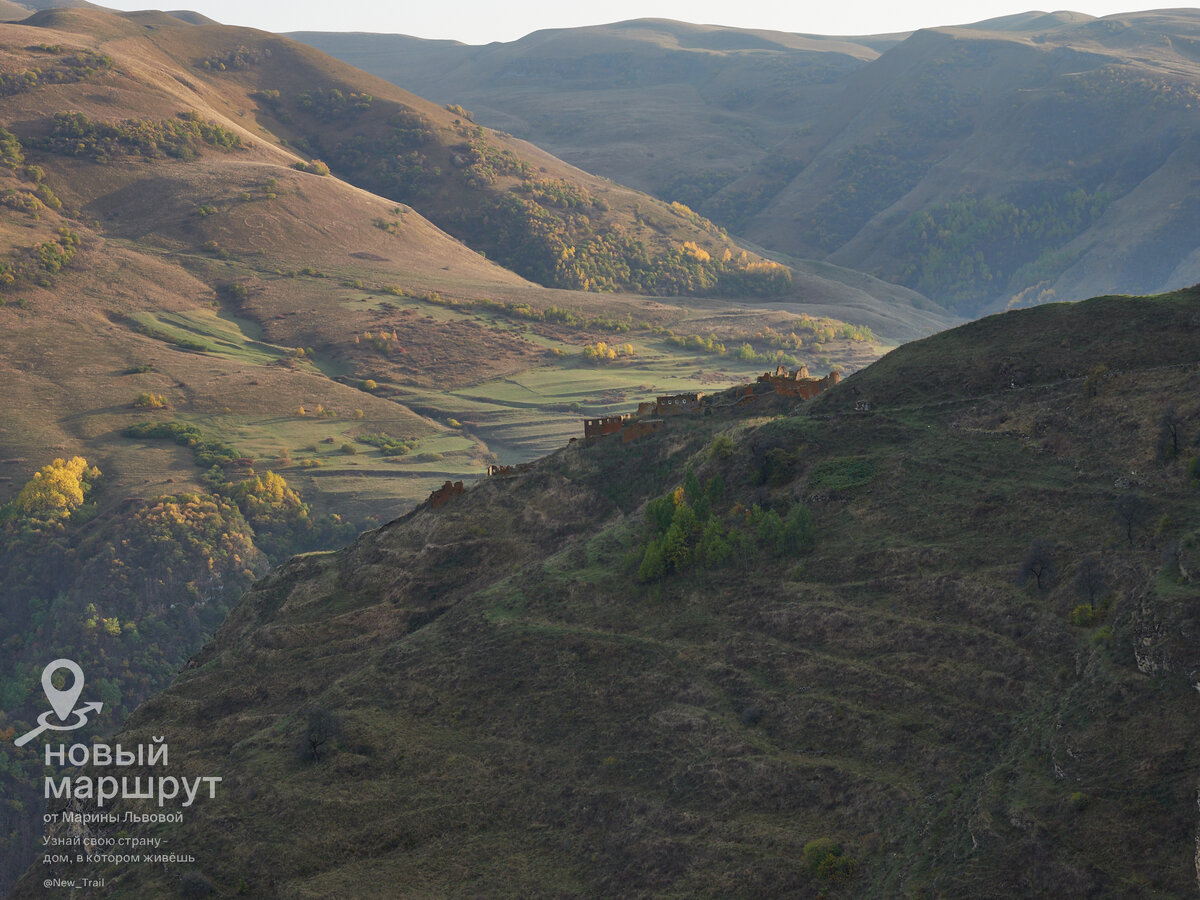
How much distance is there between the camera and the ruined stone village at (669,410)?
8688 cm

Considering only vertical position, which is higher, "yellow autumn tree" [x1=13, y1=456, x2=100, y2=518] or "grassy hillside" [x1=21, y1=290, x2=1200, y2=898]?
"grassy hillside" [x1=21, y1=290, x2=1200, y2=898]

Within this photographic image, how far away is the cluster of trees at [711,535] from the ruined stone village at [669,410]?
18517 mm

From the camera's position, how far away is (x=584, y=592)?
6656cm

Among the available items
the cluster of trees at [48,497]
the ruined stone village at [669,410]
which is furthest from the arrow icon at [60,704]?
the cluster of trees at [48,497]

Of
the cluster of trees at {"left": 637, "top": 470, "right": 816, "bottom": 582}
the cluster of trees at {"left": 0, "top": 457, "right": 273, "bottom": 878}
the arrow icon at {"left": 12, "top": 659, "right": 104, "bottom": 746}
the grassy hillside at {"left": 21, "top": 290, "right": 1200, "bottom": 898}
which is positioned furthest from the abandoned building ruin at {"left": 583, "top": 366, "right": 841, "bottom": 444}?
the cluster of trees at {"left": 0, "top": 457, "right": 273, "bottom": 878}

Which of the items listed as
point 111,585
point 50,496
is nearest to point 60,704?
point 111,585

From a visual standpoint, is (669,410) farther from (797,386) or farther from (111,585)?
(111,585)

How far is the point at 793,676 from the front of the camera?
176ft

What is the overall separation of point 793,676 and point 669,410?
131 ft

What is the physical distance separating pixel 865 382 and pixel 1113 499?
76.7ft

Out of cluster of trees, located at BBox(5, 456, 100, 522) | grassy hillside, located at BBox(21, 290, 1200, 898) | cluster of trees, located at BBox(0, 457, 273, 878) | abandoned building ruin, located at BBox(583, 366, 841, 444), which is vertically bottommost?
cluster of trees, located at BBox(0, 457, 273, 878)

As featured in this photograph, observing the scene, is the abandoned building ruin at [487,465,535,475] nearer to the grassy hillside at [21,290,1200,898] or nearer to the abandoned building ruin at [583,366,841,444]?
the abandoned building ruin at [583,366,841,444]

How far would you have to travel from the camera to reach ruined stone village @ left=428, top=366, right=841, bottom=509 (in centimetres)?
8688

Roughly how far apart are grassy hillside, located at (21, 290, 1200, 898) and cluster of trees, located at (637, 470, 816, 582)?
0.17m
